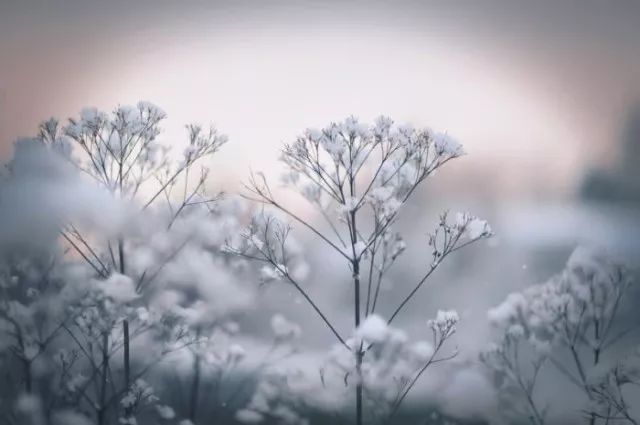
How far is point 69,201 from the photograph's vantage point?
2.62m

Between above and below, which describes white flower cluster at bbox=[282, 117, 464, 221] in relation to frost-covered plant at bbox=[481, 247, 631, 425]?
above

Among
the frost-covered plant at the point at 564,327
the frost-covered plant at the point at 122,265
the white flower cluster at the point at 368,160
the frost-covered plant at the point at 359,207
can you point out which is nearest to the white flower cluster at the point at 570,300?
the frost-covered plant at the point at 564,327

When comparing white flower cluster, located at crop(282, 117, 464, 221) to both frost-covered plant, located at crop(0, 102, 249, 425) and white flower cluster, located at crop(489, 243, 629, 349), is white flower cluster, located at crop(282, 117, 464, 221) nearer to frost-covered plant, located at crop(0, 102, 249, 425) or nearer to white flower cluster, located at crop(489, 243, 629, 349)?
frost-covered plant, located at crop(0, 102, 249, 425)

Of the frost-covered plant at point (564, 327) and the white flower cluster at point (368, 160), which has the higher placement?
the white flower cluster at point (368, 160)

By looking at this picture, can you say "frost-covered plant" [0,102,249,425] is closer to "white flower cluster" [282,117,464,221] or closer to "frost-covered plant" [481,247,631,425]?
"white flower cluster" [282,117,464,221]

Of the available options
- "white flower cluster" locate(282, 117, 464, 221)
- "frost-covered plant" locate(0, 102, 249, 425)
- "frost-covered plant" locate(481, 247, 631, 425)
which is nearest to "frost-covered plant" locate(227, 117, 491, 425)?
"white flower cluster" locate(282, 117, 464, 221)

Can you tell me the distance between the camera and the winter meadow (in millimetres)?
2520

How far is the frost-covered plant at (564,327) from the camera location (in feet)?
8.21

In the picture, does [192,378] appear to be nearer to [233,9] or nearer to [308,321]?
[308,321]

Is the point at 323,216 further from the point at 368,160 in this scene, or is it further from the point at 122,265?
the point at 122,265

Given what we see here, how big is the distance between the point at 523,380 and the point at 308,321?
2.87 ft

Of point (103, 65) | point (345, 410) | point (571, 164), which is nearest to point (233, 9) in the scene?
point (103, 65)

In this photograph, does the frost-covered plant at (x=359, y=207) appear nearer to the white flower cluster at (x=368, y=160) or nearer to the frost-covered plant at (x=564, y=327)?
the white flower cluster at (x=368, y=160)

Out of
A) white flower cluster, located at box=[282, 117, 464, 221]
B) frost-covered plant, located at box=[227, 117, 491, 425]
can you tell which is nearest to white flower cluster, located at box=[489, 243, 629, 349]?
frost-covered plant, located at box=[227, 117, 491, 425]
